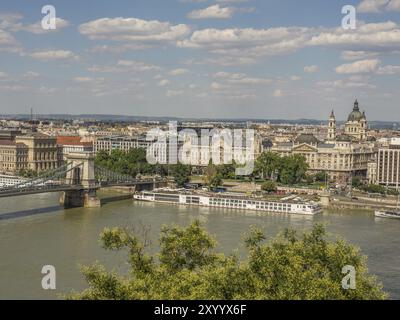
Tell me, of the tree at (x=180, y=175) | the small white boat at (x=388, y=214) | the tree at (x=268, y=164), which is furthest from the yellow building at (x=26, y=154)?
the small white boat at (x=388, y=214)

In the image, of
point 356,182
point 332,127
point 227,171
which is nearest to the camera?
point 356,182

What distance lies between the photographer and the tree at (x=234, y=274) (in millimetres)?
7387

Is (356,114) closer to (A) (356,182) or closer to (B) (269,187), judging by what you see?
(A) (356,182)

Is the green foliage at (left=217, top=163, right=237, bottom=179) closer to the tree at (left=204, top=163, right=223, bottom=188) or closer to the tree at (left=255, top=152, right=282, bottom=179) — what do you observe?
the tree at (left=255, top=152, right=282, bottom=179)

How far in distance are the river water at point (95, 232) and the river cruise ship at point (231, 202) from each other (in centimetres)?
74

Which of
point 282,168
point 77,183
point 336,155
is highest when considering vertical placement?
point 336,155

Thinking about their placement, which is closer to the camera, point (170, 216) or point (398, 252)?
point (398, 252)

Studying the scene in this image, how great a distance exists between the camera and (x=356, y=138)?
48.4m

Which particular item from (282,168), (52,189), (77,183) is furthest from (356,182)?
(52,189)

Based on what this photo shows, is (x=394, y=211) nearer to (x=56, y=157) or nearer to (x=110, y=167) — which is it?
(x=110, y=167)

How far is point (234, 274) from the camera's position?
25.0ft

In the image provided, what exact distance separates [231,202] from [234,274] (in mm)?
18171

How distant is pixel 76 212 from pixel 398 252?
1179cm
